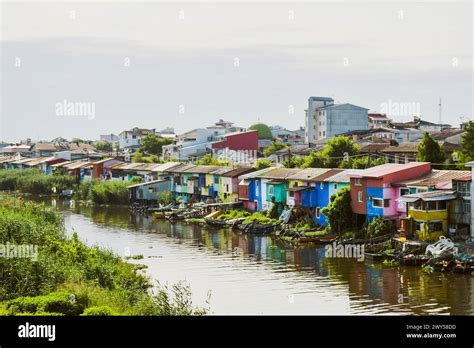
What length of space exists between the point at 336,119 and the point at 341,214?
24474mm

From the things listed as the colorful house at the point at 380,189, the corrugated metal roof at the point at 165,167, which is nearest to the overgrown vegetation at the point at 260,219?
the colorful house at the point at 380,189

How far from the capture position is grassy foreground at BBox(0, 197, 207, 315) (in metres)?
9.37

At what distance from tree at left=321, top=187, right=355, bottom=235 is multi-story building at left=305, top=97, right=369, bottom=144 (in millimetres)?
23434

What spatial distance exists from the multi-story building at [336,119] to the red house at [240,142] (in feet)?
15.1

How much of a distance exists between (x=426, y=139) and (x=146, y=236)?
9.25 m

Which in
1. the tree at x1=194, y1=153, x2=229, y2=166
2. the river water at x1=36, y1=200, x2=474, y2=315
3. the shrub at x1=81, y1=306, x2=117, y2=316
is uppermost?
the tree at x1=194, y1=153, x2=229, y2=166

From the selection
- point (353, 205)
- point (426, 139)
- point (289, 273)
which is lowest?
point (289, 273)

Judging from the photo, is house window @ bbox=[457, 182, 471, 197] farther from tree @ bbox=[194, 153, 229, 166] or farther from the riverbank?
the riverbank

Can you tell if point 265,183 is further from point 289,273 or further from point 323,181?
point 289,273

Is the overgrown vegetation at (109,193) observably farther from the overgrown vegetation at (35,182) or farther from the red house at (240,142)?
the red house at (240,142)

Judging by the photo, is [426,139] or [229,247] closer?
[229,247]

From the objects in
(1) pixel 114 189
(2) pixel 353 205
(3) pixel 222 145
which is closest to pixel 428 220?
(2) pixel 353 205

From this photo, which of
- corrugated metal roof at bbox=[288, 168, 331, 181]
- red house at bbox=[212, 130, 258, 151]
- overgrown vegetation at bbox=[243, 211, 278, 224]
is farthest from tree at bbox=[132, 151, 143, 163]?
corrugated metal roof at bbox=[288, 168, 331, 181]
